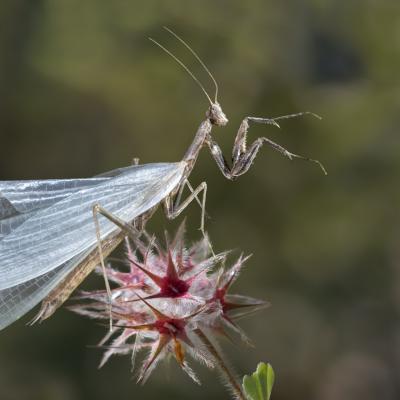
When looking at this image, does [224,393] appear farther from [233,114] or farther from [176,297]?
[176,297]

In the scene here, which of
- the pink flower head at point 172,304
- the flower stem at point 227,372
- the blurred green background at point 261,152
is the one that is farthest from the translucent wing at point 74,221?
the blurred green background at point 261,152

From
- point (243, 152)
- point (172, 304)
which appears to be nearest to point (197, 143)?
point (243, 152)

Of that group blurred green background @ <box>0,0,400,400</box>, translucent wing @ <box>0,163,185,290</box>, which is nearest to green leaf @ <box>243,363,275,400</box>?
translucent wing @ <box>0,163,185,290</box>

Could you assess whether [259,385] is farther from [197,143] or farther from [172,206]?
[197,143]

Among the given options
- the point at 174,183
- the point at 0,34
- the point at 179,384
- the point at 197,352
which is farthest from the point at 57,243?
the point at 0,34

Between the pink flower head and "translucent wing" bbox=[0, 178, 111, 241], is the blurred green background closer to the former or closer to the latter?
"translucent wing" bbox=[0, 178, 111, 241]
